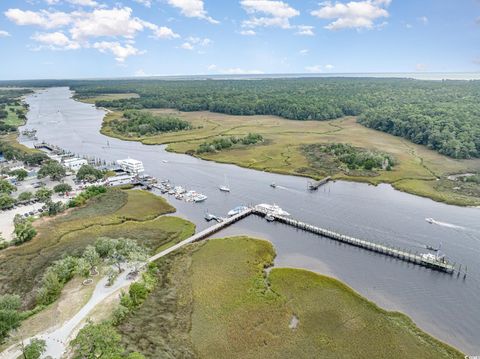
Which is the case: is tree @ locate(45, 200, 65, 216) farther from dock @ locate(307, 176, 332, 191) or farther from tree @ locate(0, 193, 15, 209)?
dock @ locate(307, 176, 332, 191)

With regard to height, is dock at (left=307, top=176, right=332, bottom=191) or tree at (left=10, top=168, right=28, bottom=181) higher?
tree at (left=10, top=168, right=28, bottom=181)

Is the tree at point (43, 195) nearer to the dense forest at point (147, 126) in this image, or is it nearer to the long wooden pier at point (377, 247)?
the long wooden pier at point (377, 247)

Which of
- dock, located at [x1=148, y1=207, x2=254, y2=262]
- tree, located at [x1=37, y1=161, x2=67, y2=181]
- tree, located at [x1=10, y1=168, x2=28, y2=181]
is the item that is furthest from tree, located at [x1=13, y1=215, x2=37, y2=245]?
tree, located at [x1=10, y1=168, x2=28, y2=181]

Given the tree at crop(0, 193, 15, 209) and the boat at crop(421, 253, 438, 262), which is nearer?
the boat at crop(421, 253, 438, 262)

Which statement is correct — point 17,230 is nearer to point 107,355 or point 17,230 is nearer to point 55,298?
point 55,298

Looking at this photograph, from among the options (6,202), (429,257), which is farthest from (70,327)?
(429,257)

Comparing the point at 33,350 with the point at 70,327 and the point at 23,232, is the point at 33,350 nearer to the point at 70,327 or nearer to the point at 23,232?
the point at 70,327
